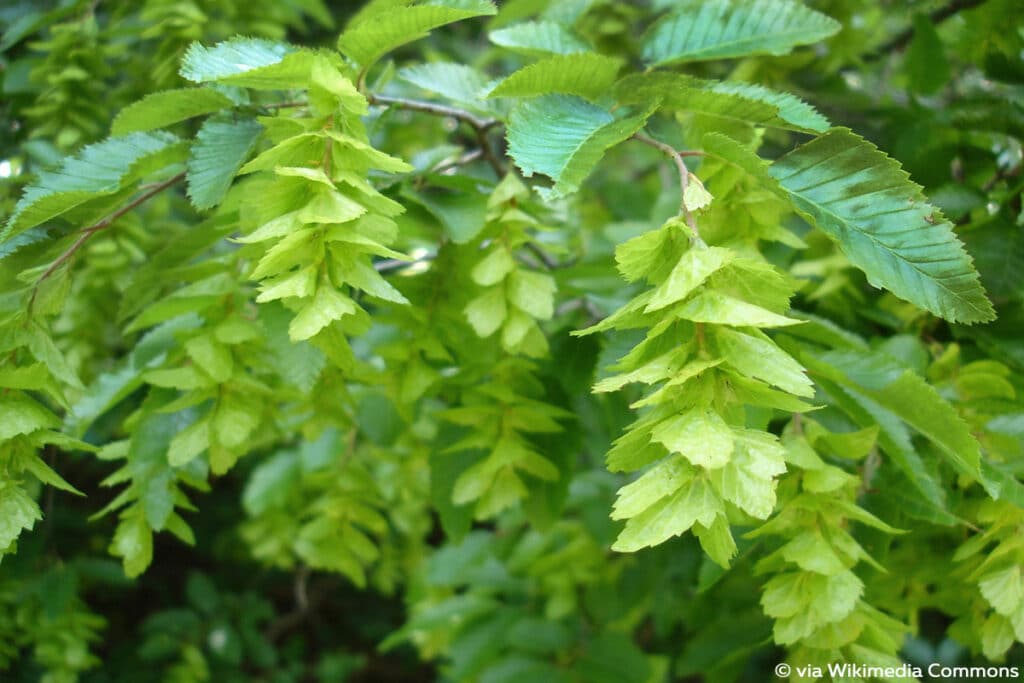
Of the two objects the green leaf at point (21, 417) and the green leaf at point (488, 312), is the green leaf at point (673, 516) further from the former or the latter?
the green leaf at point (21, 417)

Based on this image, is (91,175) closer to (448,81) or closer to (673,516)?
(448,81)

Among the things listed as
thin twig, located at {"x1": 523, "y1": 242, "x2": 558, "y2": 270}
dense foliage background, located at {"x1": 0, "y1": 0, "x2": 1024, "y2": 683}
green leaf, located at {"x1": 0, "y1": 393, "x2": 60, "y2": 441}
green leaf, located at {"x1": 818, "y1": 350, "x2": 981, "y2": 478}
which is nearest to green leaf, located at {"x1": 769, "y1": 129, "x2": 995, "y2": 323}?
dense foliage background, located at {"x1": 0, "y1": 0, "x2": 1024, "y2": 683}

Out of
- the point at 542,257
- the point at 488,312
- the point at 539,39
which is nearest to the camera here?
the point at 488,312

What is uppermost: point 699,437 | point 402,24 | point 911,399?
point 402,24

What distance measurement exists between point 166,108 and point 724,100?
29.0 inches

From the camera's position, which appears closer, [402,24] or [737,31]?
[402,24]

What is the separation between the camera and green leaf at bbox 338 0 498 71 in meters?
0.89

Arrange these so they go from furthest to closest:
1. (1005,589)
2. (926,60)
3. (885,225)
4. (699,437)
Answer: (926,60) → (1005,589) → (885,225) → (699,437)

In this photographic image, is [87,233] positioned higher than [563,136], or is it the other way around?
[563,136]

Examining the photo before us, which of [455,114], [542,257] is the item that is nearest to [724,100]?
[455,114]

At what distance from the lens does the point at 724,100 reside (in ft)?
3.10

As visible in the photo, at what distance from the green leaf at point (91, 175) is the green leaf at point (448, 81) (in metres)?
0.37

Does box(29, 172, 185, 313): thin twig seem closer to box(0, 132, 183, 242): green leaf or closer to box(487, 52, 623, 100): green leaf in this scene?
box(0, 132, 183, 242): green leaf

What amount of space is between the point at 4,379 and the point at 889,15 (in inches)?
89.4
